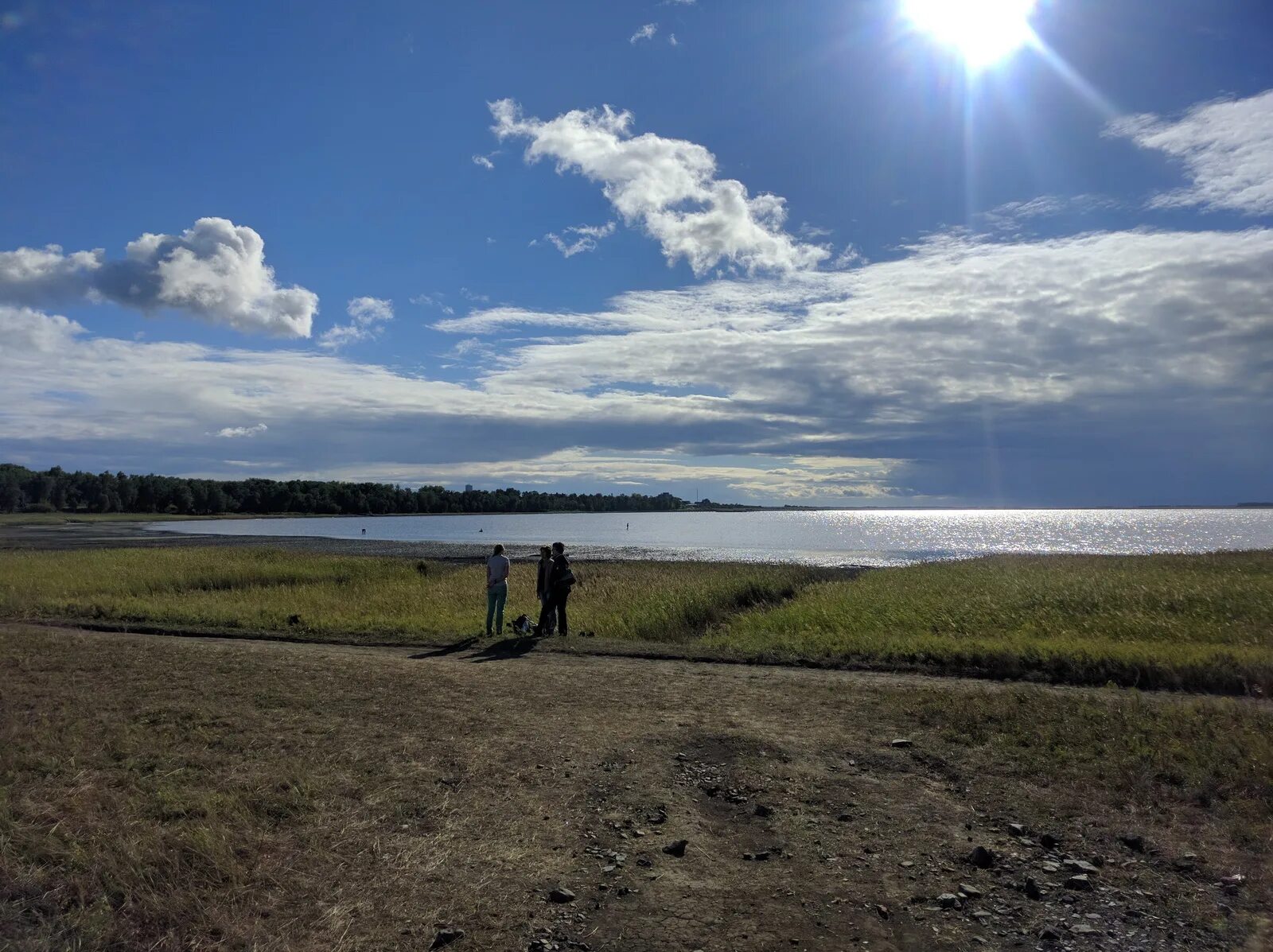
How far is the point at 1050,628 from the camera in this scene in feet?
55.9

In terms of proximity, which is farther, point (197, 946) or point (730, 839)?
point (730, 839)

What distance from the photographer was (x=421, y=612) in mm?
21188

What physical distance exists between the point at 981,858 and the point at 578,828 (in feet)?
9.53

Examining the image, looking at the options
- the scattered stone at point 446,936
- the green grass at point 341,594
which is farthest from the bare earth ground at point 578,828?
the green grass at point 341,594

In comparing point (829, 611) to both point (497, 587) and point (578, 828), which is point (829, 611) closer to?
point (497, 587)

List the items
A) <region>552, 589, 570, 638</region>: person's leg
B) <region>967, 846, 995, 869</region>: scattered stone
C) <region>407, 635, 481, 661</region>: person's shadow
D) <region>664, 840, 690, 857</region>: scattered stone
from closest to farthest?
<region>967, 846, 995, 869</region>: scattered stone < <region>664, 840, 690, 857</region>: scattered stone < <region>407, 635, 481, 661</region>: person's shadow < <region>552, 589, 570, 638</region>: person's leg

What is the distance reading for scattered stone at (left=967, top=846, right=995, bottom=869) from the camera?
5.70m

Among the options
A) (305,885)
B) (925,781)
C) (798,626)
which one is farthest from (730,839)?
(798,626)

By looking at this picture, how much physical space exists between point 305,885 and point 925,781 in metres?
5.11

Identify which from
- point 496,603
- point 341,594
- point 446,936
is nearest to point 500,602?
point 496,603

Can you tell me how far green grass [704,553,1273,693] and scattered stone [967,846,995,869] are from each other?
7.54 metres

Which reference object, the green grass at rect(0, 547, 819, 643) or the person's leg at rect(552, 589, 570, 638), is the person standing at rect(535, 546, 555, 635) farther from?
the green grass at rect(0, 547, 819, 643)

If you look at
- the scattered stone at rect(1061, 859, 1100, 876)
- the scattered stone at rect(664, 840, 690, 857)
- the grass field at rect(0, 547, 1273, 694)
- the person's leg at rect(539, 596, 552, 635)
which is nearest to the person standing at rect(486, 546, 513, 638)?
the grass field at rect(0, 547, 1273, 694)

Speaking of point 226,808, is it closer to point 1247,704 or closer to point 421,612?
point 1247,704
